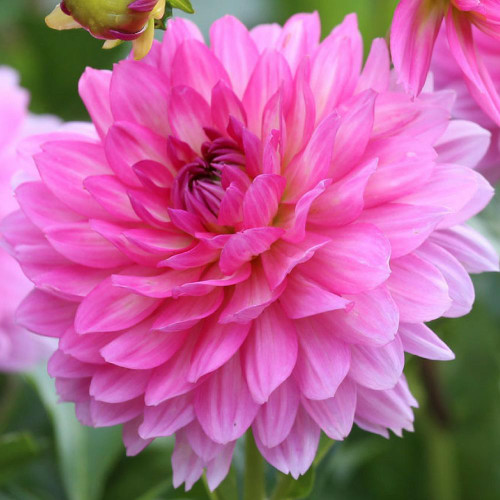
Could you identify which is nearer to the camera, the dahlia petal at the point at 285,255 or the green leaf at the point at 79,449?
the dahlia petal at the point at 285,255

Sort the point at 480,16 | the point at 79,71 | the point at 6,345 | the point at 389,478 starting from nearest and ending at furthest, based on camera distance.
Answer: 1. the point at 480,16
2. the point at 6,345
3. the point at 389,478
4. the point at 79,71

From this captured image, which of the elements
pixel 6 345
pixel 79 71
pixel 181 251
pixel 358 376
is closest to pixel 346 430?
pixel 358 376

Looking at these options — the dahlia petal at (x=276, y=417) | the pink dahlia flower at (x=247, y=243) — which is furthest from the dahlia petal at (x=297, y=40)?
the dahlia petal at (x=276, y=417)

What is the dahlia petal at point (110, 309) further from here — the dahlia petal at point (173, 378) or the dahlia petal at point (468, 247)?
the dahlia petal at point (468, 247)

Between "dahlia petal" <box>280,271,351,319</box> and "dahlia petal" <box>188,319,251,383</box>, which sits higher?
"dahlia petal" <box>280,271,351,319</box>

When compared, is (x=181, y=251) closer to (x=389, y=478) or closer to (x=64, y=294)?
(x=64, y=294)

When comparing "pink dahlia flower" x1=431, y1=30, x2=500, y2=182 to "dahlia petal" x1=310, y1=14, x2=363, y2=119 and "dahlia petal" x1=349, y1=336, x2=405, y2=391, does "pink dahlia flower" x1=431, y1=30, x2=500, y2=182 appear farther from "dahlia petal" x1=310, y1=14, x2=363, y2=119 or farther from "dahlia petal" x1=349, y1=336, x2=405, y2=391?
"dahlia petal" x1=349, y1=336, x2=405, y2=391

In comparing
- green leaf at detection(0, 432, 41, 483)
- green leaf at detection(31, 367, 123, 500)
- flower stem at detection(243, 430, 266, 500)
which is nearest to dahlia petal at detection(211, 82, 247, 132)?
flower stem at detection(243, 430, 266, 500)
